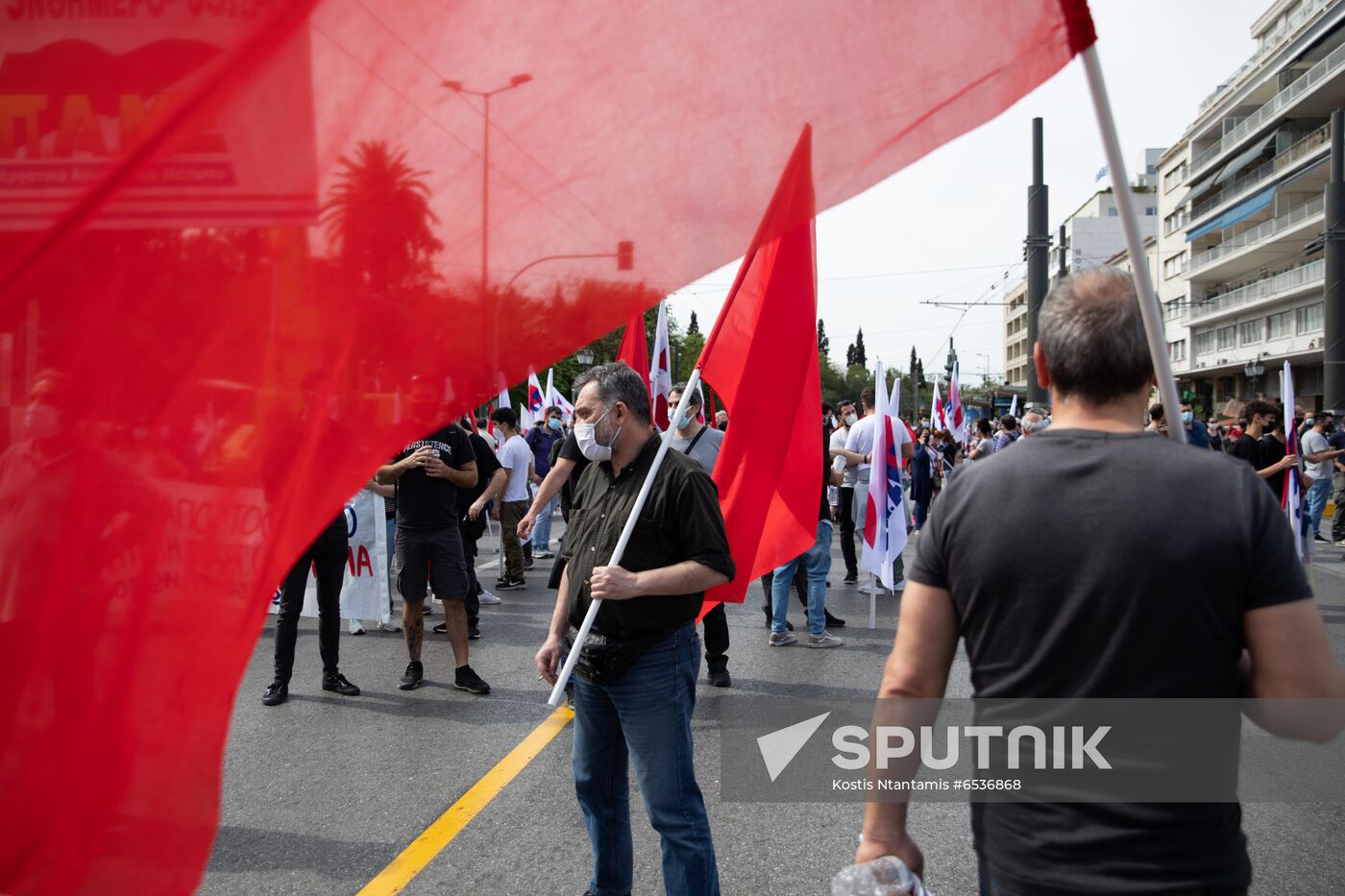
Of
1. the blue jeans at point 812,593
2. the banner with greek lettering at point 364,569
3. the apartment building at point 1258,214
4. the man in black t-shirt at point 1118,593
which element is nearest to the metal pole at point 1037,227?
the blue jeans at point 812,593

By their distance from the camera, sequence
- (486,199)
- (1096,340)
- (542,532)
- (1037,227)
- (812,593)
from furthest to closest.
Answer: (1037,227) < (542,532) < (812,593) < (486,199) < (1096,340)

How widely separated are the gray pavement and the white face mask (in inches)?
63.0

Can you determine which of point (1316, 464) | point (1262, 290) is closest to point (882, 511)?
point (1316, 464)

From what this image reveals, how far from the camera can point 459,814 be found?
Result: 415cm

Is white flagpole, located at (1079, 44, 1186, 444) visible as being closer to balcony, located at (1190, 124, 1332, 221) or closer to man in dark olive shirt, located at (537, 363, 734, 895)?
man in dark olive shirt, located at (537, 363, 734, 895)

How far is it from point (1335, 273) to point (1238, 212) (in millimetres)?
39172

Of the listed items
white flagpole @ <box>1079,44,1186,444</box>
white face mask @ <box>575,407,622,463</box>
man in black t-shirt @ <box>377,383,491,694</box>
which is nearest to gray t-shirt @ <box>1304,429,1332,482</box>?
man in black t-shirt @ <box>377,383,491,694</box>

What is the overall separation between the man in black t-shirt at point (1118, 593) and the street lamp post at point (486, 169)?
0.98 m

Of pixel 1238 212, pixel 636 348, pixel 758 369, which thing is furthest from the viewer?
pixel 1238 212

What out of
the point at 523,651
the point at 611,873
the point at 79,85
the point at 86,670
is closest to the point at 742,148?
the point at 79,85

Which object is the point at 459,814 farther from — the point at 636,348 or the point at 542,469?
the point at 542,469

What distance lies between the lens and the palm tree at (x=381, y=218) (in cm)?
171

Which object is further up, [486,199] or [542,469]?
[486,199]

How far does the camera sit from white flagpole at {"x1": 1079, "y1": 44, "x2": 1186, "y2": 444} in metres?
1.64
